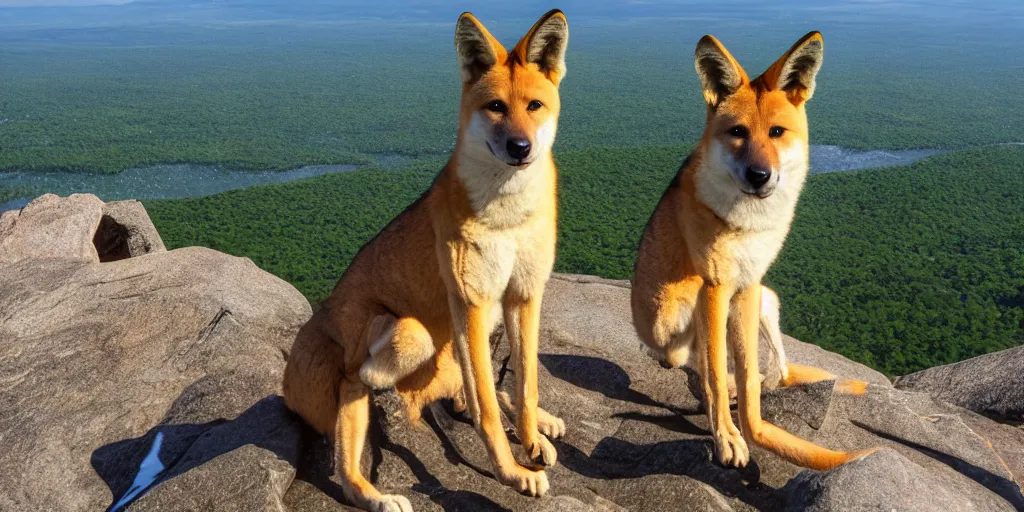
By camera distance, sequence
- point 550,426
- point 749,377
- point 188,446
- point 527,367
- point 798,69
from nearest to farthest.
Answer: point 527,367, point 798,69, point 749,377, point 550,426, point 188,446

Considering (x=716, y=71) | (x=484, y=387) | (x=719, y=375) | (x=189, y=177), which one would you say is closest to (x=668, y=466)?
(x=719, y=375)

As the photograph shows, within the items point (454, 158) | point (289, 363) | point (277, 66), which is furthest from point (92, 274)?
point (277, 66)

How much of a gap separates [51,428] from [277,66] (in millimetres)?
90708

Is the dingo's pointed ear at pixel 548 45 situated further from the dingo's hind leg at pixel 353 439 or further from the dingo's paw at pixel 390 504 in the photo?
the dingo's paw at pixel 390 504

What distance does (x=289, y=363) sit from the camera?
5.92 m

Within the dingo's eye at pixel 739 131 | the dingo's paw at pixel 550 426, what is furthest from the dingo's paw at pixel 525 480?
the dingo's eye at pixel 739 131

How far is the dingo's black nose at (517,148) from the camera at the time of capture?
4.66m

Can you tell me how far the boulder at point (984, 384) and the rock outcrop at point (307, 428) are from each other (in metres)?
0.38

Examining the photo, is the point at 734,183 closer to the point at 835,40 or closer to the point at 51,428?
the point at 51,428

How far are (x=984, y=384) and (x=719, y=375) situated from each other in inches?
209

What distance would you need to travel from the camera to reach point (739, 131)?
5516mm

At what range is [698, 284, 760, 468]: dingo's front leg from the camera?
5.77 metres

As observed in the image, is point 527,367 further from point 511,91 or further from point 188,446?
point 188,446

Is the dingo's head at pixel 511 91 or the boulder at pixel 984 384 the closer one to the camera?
the dingo's head at pixel 511 91
